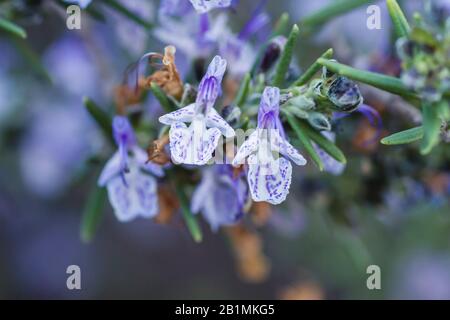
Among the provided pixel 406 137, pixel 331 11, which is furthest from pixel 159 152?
pixel 331 11

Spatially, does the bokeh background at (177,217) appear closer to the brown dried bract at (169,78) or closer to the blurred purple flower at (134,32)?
the blurred purple flower at (134,32)

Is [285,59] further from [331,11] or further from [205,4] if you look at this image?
[331,11]

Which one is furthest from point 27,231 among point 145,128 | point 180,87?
point 180,87

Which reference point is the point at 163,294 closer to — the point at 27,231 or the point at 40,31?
the point at 27,231

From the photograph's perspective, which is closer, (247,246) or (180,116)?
(180,116)

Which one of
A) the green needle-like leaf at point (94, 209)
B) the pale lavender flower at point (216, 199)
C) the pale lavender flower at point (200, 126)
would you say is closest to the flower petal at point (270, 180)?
the pale lavender flower at point (200, 126)
